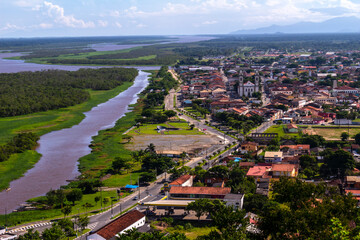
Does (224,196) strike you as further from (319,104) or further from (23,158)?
(319,104)

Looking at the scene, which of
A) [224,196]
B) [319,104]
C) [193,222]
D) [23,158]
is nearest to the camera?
[193,222]

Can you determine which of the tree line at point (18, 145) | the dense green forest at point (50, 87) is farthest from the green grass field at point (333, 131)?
the dense green forest at point (50, 87)

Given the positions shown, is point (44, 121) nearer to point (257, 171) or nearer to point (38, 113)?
point (38, 113)

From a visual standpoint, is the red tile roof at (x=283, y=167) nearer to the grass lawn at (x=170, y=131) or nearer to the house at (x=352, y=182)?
the house at (x=352, y=182)

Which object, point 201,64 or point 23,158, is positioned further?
point 201,64

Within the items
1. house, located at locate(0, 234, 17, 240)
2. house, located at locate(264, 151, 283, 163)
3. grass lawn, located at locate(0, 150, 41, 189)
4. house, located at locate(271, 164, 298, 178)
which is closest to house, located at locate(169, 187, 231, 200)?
house, located at locate(271, 164, 298, 178)

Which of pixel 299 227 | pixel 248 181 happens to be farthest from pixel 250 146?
pixel 299 227

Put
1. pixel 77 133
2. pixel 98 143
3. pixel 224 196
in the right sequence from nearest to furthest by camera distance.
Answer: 1. pixel 224 196
2. pixel 98 143
3. pixel 77 133
